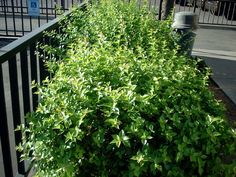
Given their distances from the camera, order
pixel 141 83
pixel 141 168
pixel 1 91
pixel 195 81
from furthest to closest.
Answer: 1. pixel 195 81
2. pixel 141 83
3. pixel 1 91
4. pixel 141 168

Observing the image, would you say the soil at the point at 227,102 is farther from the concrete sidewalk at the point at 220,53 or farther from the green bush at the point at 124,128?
the green bush at the point at 124,128

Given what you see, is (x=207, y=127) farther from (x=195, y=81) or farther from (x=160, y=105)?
(x=195, y=81)

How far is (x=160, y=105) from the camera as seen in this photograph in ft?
7.34

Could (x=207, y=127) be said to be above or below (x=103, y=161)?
above

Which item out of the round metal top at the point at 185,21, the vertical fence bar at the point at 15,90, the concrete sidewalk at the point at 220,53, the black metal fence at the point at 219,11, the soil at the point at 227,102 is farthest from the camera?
the black metal fence at the point at 219,11

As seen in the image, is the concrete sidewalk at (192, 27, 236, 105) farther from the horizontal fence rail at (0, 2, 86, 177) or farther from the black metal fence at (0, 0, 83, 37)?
the black metal fence at (0, 0, 83, 37)

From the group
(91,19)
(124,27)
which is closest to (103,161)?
(124,27)

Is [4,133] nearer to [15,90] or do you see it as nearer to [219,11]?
[15,90]

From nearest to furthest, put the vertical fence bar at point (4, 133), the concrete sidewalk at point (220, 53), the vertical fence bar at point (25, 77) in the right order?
the vertical fence bar at point (4, 133) → the vertical fence bar at point (25, 77) → the concrete sidewalk at point (220, 53)

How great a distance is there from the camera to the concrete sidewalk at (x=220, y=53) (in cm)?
618

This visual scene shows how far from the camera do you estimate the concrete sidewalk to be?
6183mm

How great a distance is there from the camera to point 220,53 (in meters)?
8.49

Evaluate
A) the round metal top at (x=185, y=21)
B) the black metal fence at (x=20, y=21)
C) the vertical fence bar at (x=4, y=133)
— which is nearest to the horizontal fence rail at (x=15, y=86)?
the vertical fence bar at (x=4, y=133)

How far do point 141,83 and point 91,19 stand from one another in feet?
6.80
